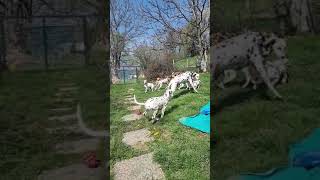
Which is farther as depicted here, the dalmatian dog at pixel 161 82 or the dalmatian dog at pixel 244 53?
the dalmatian dog at pixel 161 82

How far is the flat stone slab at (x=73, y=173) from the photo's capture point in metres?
3.13

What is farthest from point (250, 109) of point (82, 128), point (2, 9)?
point (2, 9)

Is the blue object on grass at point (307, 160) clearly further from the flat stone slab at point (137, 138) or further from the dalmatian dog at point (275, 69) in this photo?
the flat stone slab at point (137, 138)

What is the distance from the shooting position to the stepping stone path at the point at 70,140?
312 centimetres

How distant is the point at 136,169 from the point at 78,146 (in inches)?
19.4

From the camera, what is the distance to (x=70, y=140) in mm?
3150

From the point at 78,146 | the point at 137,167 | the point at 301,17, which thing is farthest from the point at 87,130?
the point at 301,17

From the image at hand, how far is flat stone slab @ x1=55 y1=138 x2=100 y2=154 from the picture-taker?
3.12 metres

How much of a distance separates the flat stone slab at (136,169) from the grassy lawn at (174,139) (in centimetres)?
4

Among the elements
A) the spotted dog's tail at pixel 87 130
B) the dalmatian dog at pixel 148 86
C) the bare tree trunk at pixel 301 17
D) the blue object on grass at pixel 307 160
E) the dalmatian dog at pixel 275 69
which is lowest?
the blue object on grass at pixel 307 160

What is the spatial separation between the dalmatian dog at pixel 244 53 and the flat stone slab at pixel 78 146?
3.51ft

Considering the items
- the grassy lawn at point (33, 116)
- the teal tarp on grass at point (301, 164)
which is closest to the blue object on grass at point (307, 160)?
the teal tarp on grass at point (301, 164)

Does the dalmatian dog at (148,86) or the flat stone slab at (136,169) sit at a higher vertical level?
the dalmatian dog at (148,86)

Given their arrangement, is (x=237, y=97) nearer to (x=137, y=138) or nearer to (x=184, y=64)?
(x=184, y=64)
